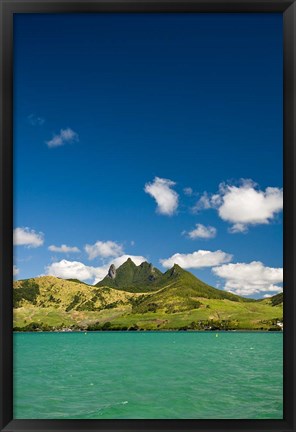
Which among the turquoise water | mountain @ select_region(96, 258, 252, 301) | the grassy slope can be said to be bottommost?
the turquoise water

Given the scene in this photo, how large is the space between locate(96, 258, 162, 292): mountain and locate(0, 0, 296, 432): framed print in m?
0.08

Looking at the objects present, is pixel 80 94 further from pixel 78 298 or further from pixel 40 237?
pixel 78 298

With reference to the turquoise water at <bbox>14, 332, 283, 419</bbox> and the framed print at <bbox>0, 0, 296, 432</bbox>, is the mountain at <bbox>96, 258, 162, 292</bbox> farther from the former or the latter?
the turquoise water at <bbox>14, 332, 283, 419</bbox>

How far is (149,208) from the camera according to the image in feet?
56.7

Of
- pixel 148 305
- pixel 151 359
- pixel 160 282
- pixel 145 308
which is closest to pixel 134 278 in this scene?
pixel 148 305

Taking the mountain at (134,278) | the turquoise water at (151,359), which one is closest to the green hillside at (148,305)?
the mountain at (134,278)

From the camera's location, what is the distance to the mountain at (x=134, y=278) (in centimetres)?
1933

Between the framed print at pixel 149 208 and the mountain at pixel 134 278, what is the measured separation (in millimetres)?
84

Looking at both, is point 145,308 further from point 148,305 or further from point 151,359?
point 151,359

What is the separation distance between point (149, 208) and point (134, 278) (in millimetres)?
4934

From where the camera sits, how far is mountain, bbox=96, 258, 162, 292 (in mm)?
19328

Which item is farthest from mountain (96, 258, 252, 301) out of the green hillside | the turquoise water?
the turquoise water

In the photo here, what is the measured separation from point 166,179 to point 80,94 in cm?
526

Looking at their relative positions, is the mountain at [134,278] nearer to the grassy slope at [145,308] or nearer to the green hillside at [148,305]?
the green hillside at [148,305]
